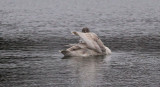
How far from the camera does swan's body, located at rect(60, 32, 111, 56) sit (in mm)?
37781

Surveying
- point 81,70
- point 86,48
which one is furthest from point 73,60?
point 81,70

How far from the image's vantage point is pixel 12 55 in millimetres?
37000

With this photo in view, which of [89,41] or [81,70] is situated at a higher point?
[89,41]

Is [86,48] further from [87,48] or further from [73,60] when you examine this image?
[73,60]

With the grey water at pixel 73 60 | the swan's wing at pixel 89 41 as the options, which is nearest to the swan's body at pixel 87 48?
the swan's wing at pixel 89 41

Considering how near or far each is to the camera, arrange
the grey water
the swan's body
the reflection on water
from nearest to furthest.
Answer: the reflection on water
the grey water
the swan's body

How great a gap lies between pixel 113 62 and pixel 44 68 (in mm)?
4383

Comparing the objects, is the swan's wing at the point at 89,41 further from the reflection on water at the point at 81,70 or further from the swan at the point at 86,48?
the reflection on water at the point at 81,70

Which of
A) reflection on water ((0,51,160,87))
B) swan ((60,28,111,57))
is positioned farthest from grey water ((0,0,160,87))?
swan ((60,28,111,57))

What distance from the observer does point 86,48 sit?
3800cm

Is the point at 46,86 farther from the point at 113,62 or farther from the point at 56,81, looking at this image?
the point at 113,62

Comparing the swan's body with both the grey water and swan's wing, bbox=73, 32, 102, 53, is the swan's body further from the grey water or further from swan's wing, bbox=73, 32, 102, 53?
the grey water

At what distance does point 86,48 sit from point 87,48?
66 millimetres

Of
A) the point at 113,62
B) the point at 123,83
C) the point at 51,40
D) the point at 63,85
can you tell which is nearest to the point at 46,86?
the point at 63,85
